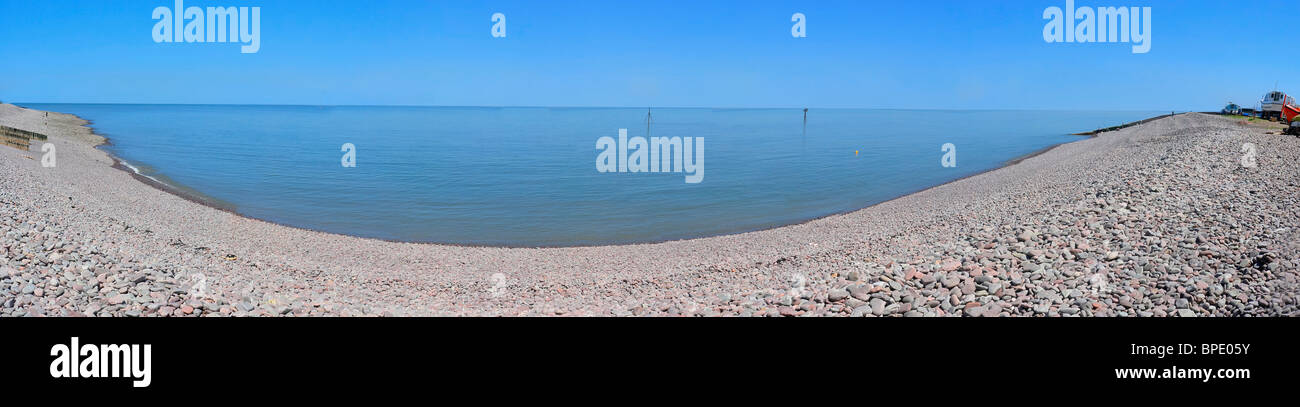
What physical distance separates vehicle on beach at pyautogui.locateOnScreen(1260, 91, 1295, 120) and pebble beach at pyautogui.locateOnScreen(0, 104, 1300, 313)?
4028 cm

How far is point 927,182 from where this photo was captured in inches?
1529

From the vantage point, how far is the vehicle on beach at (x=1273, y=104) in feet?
174

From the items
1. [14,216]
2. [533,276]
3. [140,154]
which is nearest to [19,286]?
[14,216]

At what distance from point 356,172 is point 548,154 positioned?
1912 cm

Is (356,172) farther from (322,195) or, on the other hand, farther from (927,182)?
(927,182)

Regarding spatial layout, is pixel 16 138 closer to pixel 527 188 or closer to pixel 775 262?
pixel 527 188

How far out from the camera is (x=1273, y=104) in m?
55.0

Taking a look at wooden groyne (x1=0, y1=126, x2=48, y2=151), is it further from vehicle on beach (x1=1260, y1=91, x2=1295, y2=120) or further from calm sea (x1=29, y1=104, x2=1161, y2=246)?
vehicle on beach (x1=1260, y1=91, x2=1295, y2=120)

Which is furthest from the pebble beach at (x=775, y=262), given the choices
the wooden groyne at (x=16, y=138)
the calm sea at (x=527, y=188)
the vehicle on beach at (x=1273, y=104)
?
the vehicle on beach at (x=1273, y=104)

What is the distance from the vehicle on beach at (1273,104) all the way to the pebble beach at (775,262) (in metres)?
40.3

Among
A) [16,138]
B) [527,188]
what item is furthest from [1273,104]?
[16,138]

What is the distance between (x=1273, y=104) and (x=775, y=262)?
6360 centimetres

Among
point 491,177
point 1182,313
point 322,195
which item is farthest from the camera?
point 491,177

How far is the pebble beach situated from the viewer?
10.4 m
